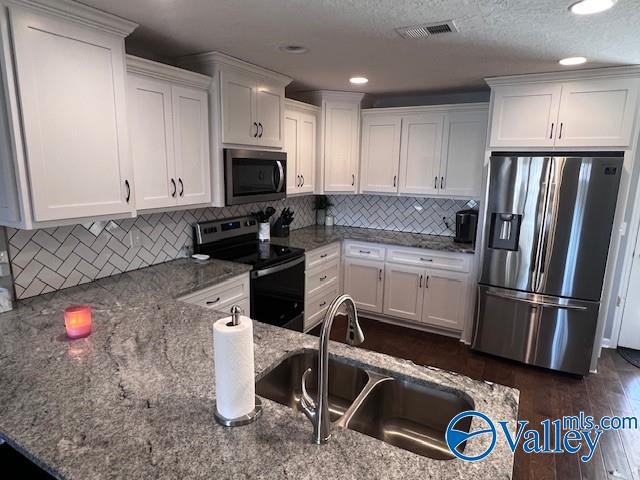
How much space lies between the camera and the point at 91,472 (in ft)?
3.01

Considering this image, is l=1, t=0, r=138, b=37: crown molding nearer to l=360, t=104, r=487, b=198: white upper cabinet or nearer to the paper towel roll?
the paper towel roll

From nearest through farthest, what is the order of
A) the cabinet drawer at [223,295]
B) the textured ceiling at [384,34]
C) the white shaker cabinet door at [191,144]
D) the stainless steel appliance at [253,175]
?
the textured ceiling at [384,34]
the cabinet drawer at [223,295]
the white shaker cabinet door at [191,144]
the stainless steel appliance at [253,175]

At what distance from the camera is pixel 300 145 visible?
12.3 ft

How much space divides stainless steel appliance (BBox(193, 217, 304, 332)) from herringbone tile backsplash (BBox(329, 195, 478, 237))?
147cm

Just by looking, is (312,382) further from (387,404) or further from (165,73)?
(165,73)

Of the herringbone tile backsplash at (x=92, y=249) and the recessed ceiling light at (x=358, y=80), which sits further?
the recessed ceiling light at (x=358, y=80)

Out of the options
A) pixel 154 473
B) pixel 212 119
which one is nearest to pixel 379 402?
pixel 154 473

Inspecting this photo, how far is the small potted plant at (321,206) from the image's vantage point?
4.66 m

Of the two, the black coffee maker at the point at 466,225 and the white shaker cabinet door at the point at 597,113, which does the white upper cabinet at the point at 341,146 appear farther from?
the white shaker cabinet door at the point at 597,113

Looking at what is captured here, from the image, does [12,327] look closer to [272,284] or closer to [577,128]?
[272,284]

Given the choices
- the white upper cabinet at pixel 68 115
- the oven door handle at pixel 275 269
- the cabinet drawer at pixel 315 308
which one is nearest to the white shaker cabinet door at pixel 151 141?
the white upper cabinet at pixel 68 115

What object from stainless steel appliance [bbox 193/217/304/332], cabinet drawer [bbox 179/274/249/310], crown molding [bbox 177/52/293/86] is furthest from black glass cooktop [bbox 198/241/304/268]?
crown molding [bbox 177/52/293/86]

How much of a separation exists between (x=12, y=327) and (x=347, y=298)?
5.15ft

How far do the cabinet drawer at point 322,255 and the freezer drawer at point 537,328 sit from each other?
1445 mm
